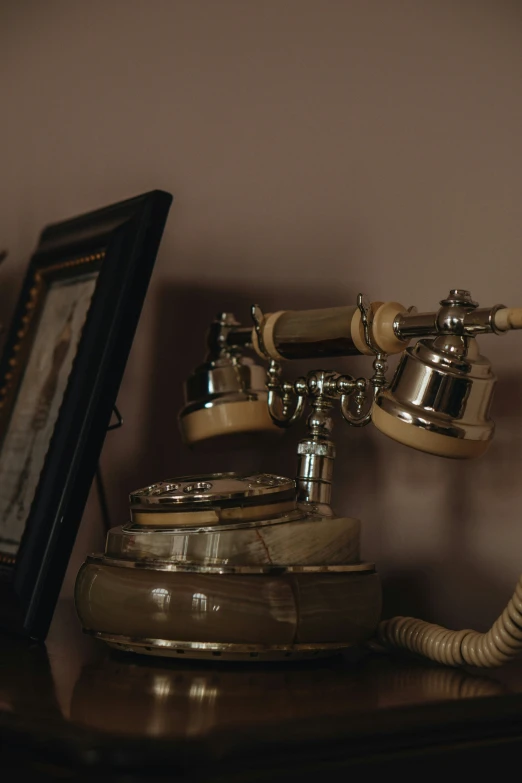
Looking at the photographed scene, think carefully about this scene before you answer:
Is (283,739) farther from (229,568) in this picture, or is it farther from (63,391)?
(63,391)

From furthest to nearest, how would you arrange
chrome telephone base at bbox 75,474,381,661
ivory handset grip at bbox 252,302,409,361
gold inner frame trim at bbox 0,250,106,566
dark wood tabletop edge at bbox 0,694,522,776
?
gold inner frame trim at bbox 0,250,106,566
ivory handset grip at bbox 252,302,409,361
chrome telephone base at bbox 75,474,381,661
dark wood tabletop edge at bbox 0,694,522,776

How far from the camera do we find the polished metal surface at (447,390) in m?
0.77

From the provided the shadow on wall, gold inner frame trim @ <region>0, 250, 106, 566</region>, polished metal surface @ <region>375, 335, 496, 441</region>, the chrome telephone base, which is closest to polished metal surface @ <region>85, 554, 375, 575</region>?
the chrome telephone base

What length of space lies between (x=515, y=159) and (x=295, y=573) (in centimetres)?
46

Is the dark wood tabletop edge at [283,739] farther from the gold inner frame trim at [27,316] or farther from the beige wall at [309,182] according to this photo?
the gold inner frame trim at [27,316]

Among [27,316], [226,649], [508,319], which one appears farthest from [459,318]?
[27,316]

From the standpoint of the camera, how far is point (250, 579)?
0.75 m

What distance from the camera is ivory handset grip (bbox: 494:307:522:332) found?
2.45 ft

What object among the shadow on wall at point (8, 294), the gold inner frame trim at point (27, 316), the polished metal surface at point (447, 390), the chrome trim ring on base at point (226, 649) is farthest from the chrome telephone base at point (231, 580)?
the shadow on wall at point (8, 294)

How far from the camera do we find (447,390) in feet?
2.51

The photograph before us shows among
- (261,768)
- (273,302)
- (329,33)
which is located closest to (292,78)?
(329,33)

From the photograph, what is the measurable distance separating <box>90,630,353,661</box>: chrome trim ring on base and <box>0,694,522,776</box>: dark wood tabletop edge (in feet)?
0.49

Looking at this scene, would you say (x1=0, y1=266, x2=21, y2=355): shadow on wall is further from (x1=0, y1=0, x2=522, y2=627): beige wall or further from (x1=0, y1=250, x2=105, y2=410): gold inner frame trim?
(x1=0, y1=250, x2=105, y2=410): gold inner frame trim

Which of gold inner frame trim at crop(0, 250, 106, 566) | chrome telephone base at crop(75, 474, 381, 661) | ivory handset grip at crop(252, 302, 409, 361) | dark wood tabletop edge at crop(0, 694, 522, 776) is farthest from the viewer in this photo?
gold inner frame trim at crop(0, 250, 106, 566)
